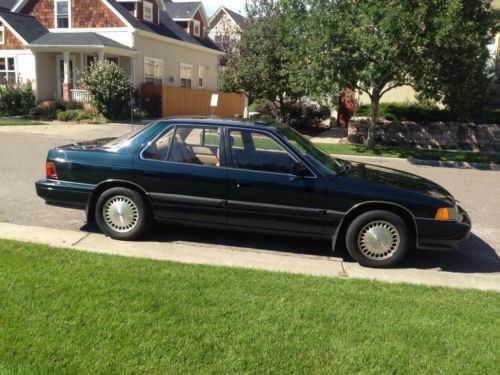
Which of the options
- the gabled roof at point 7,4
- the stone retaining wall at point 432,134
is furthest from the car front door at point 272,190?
the gabled roof at point 7,4

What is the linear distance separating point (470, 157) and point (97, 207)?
42.8ft

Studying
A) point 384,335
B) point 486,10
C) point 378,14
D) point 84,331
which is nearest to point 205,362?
point 84,331

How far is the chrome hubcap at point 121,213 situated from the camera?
5785 mm

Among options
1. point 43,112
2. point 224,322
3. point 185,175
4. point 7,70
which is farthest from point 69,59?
point 224,322

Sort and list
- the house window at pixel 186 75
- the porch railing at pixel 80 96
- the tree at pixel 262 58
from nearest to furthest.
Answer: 1. the tree at pixel 262 58
2. the porch railing at pixel 80 96
3. the house window at pixel 186 75

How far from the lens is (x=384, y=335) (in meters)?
3.64

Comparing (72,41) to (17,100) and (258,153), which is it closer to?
(17,100)

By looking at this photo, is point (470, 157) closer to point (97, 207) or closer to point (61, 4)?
point (97, 207)

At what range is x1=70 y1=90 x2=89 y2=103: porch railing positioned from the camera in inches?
967

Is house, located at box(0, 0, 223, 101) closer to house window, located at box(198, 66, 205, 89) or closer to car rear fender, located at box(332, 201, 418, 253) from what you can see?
house window, located at box(198, 66, 205, 89)

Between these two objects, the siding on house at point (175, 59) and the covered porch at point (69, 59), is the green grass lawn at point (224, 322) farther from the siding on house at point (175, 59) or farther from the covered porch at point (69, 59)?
the siding on house at point (175, 59)

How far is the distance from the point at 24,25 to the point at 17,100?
4.46 meters

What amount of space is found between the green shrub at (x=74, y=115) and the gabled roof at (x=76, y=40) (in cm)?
332

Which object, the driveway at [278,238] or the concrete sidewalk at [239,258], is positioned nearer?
the concrete sidewalk at [239,258]
